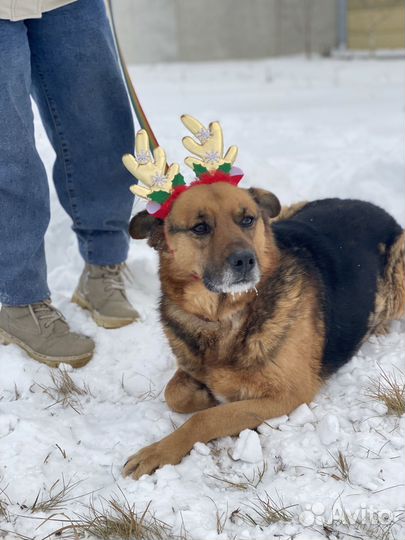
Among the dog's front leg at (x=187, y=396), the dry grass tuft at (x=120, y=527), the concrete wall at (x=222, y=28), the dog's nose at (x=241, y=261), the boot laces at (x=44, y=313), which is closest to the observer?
the dry grass tuft at (x=120, y=527)

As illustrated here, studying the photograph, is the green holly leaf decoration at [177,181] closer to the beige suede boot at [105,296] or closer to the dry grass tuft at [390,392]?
the beige suede boot at [105,296]

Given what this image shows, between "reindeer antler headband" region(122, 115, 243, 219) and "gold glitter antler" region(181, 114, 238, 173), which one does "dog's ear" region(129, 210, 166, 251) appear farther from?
"gold glitter antler" region(181, 114, 238, 173)

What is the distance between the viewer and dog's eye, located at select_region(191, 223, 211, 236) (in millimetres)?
2510

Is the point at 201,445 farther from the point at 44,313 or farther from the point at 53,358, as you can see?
the point at 44,313

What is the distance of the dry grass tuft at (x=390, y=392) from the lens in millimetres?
2383

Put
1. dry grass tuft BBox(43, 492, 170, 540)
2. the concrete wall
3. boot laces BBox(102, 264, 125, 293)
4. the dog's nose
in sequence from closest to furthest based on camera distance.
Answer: dry grass tuft BBox(43, 492, 170, 540) < the dog's nose < boot laces BBox(102, 264, 125, 293) < the concrete wall

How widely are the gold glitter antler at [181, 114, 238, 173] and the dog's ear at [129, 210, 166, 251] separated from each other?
0.28 meters

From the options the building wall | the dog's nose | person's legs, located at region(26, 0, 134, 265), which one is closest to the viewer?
the dog's nose

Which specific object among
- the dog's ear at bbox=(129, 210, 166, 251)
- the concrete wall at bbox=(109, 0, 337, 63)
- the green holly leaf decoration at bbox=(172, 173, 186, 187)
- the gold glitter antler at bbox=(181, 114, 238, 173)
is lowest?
the concrete wall at bbox=(109, 0, 337, 63)

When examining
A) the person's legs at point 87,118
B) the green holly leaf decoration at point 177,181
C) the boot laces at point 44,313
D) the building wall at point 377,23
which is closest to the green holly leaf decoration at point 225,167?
the green holly leaf decoration at point 177,181

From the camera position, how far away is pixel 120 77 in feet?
Result: 10.6

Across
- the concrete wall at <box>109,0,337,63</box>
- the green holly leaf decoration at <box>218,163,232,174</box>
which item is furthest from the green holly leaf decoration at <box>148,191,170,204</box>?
the concrete wall at <box>109,0,337,63</box>

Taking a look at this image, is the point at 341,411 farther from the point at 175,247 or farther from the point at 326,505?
the point at 175,247

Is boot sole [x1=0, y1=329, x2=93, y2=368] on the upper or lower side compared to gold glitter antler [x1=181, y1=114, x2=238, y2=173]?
lower
